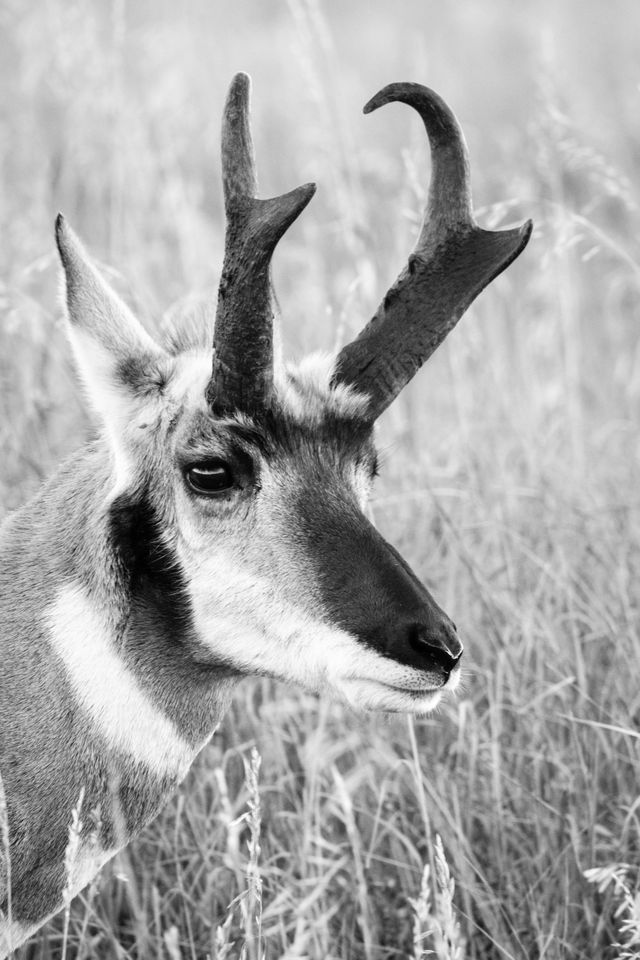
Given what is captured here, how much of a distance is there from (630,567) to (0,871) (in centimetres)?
295

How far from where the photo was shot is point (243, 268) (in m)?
2.98

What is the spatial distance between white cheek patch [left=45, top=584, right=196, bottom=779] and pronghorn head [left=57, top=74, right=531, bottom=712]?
14 centimetres

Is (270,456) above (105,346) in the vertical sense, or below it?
below

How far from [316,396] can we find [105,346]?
0.64 m

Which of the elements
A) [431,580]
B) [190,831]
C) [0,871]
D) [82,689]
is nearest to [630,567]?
[431,580]

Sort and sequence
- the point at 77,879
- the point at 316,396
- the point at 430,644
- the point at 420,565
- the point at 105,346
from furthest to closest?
1. the point at 420,565
2. the point at 316,396
3. the point at 105,346
4. the point at 77,879
5. the point at 430,644

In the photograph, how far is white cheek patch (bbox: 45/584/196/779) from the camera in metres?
3.17

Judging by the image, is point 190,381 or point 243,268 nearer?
point 243,268

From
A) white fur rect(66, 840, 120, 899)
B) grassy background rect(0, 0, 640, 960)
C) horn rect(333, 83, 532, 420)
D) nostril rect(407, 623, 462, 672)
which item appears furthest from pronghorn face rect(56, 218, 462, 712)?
white fur rect(66, 840, 120, 899)

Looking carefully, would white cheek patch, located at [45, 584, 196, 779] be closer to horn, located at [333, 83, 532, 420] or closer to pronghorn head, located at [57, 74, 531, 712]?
pronghorn head, located at [57, 74, 531, 712]

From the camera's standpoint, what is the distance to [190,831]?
4.04 m

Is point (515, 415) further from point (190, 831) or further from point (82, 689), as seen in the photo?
point (82, 689)

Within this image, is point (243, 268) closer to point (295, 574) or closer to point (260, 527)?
point (260, 527)

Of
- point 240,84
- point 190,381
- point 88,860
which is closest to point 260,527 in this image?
point 190,381
